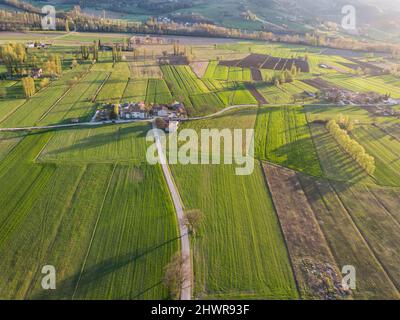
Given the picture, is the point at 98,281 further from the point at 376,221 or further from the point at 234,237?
the point at 376,221

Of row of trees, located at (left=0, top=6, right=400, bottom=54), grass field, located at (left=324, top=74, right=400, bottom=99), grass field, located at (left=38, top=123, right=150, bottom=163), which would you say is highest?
row of trees, located at (left=0, top=6, right=400, bottom=54)

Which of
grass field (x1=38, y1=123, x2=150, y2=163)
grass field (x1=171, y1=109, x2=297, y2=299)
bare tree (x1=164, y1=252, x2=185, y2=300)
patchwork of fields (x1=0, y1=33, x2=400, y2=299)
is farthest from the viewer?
grass field (x1=38, y1=123, x2=150, y2=163)

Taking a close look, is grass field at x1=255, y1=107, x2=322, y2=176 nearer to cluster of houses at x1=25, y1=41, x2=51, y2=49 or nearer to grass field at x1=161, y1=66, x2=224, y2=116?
grass field at x1=161, y1=66, x2=224, y2=116

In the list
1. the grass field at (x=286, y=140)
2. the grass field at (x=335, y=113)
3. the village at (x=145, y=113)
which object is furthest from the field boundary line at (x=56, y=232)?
the grass field at (x=335, y=113)

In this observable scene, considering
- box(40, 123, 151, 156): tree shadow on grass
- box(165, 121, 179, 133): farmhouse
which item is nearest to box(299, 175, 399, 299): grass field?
box(165, 121, 179, 133): farmhouse

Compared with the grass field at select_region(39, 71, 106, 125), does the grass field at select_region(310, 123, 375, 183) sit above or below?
below

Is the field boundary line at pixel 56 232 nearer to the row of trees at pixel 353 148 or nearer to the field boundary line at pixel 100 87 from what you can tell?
the field boundary line at pixel 100 87

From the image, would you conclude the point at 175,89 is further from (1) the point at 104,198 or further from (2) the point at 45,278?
(2) the point at 45,278
